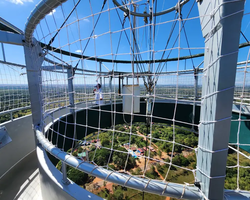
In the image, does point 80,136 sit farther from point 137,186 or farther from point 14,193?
point 137,186

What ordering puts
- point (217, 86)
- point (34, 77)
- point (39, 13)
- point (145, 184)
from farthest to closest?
point (34, 77), point (39, 13), point (145, 184), point (217, 86)

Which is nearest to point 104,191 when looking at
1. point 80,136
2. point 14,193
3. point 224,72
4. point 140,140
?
point 80,136

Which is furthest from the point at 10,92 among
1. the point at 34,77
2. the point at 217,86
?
the point at 217,86

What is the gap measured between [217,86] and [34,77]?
153cm

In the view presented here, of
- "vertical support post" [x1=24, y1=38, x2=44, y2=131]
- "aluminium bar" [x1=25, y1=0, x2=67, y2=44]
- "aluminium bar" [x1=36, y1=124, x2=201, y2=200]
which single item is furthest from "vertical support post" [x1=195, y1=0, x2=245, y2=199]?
"vertical support post" [x1=24, y1=38, x2=44, y2=131]

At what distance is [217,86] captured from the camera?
37 cm

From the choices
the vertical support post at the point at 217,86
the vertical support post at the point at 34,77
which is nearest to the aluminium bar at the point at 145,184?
the vertical support post at the point at 217,86

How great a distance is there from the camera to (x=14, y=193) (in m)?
1.33

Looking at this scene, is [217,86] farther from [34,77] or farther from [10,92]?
[10,92]

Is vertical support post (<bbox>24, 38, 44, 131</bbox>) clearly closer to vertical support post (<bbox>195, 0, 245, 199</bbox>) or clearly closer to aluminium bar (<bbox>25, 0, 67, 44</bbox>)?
aluminium bar (<bbox>25, 0, 67, 44</bbox>)

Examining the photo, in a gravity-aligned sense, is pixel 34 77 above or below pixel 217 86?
above

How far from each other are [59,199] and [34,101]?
0.95 meters

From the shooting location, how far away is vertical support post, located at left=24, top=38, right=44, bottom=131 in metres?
1.20

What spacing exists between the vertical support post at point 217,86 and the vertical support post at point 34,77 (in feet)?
4.75
